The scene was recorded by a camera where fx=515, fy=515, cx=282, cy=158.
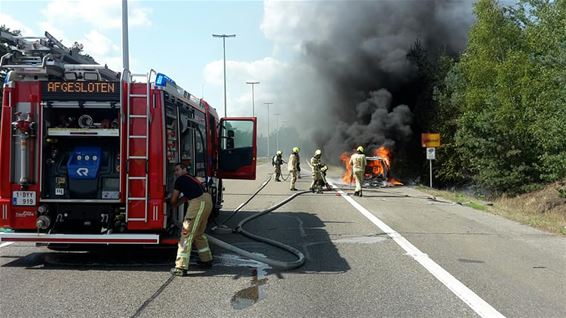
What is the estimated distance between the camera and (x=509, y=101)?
2097cm

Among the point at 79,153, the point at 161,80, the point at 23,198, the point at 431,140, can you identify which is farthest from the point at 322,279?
the point at 431,140

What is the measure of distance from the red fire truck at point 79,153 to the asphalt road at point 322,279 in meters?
0.50

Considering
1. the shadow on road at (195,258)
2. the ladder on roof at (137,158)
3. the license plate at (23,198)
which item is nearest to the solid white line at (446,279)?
the shadow on road at (195,258)

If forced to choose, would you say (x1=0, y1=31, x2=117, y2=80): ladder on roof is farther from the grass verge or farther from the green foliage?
the green foliage

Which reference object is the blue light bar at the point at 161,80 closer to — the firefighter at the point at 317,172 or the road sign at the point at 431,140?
the firefighter at the point at 317,172

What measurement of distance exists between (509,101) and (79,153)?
19.0m

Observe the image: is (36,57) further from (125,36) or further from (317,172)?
(317,172)

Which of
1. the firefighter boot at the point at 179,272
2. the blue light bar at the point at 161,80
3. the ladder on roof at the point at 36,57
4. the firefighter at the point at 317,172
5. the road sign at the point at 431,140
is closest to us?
the firefighter boot at the point at 179,272

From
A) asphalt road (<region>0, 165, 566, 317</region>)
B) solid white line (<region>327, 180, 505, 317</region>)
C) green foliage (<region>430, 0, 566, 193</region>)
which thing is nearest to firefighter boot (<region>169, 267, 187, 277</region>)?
asphalt road (<region>0, 165, 566, 317</region>)

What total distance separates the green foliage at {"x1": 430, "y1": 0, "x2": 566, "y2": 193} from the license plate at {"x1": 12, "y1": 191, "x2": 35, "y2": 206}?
13785 mm

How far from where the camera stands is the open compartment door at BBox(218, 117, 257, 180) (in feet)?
33.0

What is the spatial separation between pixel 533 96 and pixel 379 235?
47.5 ft

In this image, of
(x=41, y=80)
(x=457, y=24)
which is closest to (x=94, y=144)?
(x=41, y=80)

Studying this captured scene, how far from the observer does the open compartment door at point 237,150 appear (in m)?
10.1
